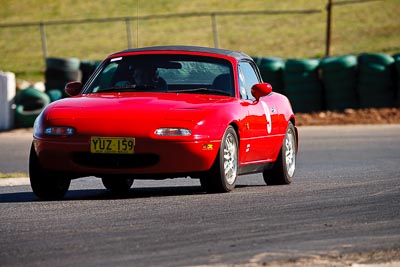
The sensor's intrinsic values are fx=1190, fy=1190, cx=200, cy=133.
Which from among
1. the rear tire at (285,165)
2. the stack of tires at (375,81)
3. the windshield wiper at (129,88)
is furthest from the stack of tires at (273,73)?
the windshield wiper at (129,88)

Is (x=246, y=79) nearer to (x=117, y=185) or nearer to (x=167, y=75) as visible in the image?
(x=167, y=75)

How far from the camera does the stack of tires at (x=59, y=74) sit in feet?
82.6

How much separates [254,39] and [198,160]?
1138 inches

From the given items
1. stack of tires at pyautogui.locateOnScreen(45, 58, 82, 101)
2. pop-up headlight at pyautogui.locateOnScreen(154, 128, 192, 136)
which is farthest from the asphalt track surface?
stack of tires at pyautogui.locateOnScreen(45, 58, 82, 101)

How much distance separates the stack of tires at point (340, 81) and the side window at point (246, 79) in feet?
36.9

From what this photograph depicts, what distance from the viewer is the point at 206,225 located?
26.6 ft

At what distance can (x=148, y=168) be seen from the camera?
986cm

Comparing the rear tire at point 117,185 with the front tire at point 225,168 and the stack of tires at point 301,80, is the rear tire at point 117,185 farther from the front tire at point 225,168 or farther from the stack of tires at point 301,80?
the stack of tires at point 301,80

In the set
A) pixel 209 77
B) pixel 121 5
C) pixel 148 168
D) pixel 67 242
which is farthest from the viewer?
pixel 121 5

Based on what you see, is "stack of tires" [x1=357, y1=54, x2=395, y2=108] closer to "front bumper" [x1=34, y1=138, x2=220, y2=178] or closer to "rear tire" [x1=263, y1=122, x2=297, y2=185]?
"rear tire" [x1=263, y1=122, x2=297, y2=185]

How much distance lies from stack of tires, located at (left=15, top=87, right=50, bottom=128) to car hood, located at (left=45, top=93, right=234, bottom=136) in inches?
548

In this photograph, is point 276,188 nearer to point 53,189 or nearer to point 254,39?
point 53,189

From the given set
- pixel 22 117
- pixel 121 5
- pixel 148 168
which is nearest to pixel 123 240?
pixel 148 168

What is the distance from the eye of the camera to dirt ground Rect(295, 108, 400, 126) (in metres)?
24.1
